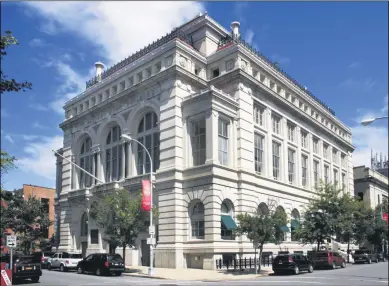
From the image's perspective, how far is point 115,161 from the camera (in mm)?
51125

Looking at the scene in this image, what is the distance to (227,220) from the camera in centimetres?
4006

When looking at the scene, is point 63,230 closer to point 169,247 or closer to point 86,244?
point 86,244

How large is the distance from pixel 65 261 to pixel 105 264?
27.3ft

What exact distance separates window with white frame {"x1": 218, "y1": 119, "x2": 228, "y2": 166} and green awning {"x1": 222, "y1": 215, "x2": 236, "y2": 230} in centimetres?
489

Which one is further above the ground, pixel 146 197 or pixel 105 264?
pixel 146 197

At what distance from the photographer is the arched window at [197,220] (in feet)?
132

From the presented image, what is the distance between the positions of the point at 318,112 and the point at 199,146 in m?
26.4

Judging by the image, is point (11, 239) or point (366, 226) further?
point (366, 226)

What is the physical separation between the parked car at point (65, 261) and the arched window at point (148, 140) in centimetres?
1076

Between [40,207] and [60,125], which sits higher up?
[60,125]

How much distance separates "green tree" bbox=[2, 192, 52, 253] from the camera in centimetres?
5281

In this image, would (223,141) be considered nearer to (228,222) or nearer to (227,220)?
(227,220)

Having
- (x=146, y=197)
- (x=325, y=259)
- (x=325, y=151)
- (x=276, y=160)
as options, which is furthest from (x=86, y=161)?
(x=325, y=151)

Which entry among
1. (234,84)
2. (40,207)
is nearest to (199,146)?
(234,84)
